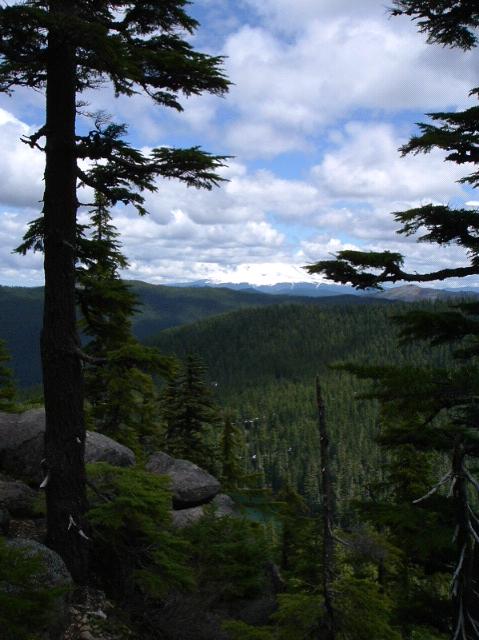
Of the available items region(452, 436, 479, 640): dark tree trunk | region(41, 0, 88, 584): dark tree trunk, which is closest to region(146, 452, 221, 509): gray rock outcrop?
region(41, 0, 88, 584): dark tree trunk

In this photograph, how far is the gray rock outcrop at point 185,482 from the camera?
18.2 meters

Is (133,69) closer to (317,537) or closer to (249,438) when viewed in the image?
(317,537)

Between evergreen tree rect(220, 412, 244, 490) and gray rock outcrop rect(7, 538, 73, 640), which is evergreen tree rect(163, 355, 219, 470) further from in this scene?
gray rock outcrop rect(7, 538, 73, 640)

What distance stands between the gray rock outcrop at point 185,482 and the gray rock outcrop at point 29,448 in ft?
9.97

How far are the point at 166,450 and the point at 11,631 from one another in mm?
25667

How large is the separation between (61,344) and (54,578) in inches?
143

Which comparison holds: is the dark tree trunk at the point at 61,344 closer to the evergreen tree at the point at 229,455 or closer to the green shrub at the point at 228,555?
the green shrub at the point at 228,555

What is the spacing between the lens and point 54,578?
7227mm

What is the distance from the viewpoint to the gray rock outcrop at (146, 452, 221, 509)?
18.2 meters

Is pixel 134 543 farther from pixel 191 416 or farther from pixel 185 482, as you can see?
pixel 191 416

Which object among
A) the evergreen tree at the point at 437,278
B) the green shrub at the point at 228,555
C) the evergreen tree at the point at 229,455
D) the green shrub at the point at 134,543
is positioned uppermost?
Answer: the evergreen tree at the point at 437,278

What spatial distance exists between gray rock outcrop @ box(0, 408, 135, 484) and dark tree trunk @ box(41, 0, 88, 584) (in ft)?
17.9

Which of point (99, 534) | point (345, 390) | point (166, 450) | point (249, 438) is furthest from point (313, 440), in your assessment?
point (99, 534)

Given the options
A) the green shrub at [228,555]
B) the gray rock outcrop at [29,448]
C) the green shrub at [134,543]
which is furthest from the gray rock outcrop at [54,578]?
the gray rock outcrop at [29,448]
